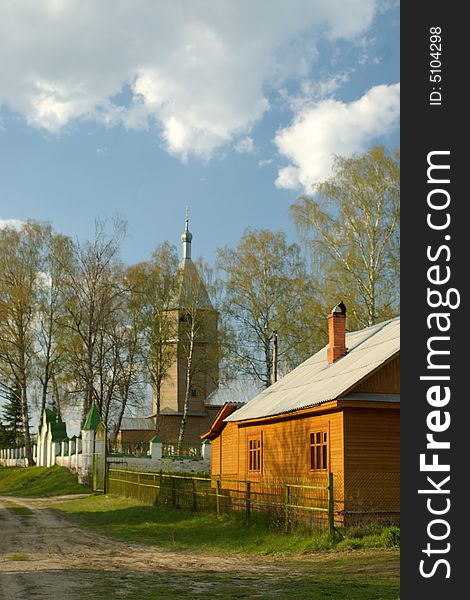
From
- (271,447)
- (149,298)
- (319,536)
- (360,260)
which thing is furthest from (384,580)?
(149,298)

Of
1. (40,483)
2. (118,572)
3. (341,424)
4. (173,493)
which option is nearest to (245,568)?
(118,572)

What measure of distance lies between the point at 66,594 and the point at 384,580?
439 centimetres

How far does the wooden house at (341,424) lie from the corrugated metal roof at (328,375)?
A: 0.12 ft

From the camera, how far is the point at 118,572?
12789 mm

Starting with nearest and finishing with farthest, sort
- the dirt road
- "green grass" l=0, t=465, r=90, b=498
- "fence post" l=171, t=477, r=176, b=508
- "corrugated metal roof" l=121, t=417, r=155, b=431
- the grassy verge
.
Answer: the dirt road → the grassy verge → "fence post" l=171, t=477, r=176, b=508 → "green grass" l=0, t=465, r=90, b=498 → "corrugated metal roof" l=121, t=417, r=155, b=431

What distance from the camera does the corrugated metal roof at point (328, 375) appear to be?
17.9 meters

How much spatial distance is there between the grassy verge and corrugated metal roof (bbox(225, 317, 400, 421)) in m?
2.97

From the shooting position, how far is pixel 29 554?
1522 centimetres

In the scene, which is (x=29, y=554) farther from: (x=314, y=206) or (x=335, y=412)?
(x=314, y=206)

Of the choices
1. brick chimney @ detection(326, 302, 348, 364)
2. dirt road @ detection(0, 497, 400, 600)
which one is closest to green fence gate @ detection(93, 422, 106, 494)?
dirt road @ detection(0, 497, 400, 600)

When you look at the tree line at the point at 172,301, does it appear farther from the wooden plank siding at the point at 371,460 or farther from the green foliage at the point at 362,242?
the wooden plank siding at the point at 371,460

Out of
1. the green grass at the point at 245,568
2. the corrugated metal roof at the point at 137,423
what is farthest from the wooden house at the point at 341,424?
the corrugated metal roof at the point at 137,423

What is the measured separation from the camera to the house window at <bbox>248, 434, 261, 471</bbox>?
904 inches

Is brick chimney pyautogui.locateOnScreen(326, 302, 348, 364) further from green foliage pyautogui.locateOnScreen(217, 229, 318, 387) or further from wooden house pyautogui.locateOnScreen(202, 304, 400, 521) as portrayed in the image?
green foliage pyautogui.locateOnScreen(217, 229, 318, 387)
